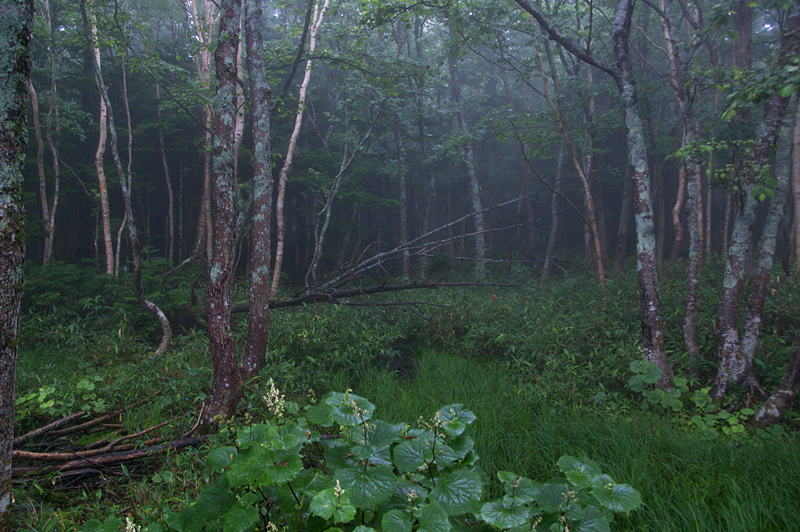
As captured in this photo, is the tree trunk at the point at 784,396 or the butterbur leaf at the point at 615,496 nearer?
the butterbur leaf at the point at 615,496

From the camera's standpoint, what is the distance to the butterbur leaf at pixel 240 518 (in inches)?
57.7

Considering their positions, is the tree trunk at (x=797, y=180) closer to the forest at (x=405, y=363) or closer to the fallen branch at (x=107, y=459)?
the forest at (x=405, y=363)

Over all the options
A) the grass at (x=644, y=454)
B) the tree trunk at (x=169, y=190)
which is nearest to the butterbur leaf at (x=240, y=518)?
the grass at (x=644, y=454)

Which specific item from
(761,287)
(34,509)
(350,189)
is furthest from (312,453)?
(350,189)

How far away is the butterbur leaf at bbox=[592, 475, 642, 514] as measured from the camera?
1.79 m

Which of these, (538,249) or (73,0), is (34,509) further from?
(538,249)

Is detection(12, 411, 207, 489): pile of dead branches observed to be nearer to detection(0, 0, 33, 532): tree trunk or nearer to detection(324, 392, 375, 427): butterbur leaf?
detection(0, 0, 33, 532): tree trunk

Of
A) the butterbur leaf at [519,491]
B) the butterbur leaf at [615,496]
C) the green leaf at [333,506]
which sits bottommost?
the butterbur leaf at [615,496]

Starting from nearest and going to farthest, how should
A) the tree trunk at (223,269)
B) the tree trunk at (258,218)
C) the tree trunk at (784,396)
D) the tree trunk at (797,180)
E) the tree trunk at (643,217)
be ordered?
the tree trunk at (784,396) → the tree trunk at (223,269) → the tree trunk at (258,218) → the tree trunk at (643,217) → the tree trunk at (797,180)

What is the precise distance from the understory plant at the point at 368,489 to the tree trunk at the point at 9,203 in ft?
2.15

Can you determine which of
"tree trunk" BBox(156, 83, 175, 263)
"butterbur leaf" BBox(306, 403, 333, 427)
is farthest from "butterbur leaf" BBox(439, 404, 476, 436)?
"tree trunk" BBox(156, 83, 175, 263)

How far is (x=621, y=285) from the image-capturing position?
8.83 meters

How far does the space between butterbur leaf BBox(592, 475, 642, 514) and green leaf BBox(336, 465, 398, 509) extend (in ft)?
3.26

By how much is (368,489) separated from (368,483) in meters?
0.03
